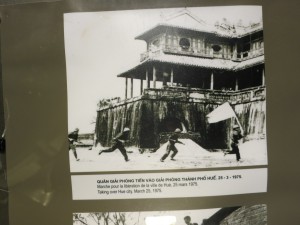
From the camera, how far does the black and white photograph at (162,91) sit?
52 centimetres

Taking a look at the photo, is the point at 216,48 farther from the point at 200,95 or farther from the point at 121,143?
the point at 121,143

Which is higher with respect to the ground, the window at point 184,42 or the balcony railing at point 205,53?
the window at point 184,42

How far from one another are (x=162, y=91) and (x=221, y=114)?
0.11 metres

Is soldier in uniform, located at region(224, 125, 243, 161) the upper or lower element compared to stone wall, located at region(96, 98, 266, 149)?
lower

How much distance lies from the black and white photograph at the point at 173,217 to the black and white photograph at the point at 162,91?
80 mm

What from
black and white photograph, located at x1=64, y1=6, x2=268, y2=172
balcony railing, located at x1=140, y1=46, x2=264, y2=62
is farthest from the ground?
balcony railing, located at x1=140, y1=46, x2=264, y2=62

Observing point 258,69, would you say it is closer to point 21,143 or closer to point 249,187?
point 249,187

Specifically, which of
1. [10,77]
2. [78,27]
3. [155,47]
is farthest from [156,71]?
[10,77]

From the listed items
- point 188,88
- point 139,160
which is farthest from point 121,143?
point 188,88

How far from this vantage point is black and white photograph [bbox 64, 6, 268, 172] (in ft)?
1.70
